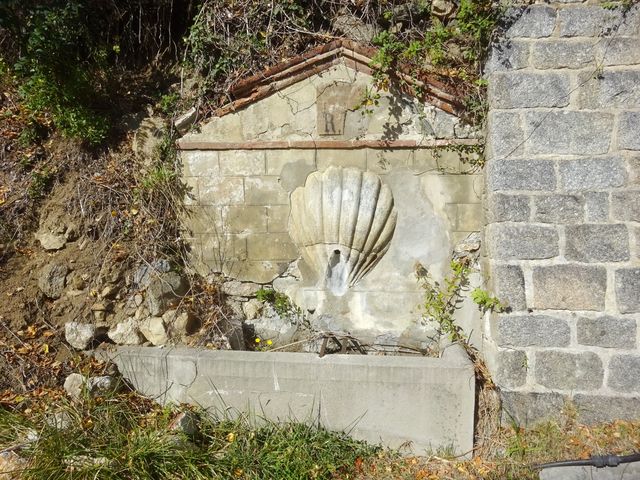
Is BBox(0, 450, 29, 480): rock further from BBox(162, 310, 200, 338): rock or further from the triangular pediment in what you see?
the triangular pediment

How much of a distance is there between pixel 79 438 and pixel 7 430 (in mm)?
426

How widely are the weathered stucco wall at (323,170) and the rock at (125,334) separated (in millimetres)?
674

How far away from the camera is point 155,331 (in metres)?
3.12

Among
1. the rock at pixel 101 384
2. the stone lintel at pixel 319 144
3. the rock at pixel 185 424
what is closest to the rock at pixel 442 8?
the stone lintel at pixel 319 144

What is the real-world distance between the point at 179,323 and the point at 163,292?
25 cm

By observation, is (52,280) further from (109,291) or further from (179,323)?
(179,323)

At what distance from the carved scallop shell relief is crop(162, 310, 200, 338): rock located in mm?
970

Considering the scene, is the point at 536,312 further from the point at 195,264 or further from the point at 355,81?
the point at 195,264

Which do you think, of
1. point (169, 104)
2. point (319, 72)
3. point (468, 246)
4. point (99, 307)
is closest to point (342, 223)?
point (468, 246)

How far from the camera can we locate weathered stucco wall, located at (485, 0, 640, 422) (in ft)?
8.68

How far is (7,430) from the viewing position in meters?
2.50

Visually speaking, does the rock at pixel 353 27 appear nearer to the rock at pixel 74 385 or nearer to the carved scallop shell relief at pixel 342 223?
the carved scallop shell relief at pixel 342 223

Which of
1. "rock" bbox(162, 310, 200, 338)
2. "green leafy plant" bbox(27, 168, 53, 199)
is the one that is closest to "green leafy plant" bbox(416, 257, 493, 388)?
"rock" bbox(162, 310, 200, 338)

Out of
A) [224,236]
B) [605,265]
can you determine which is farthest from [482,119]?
[224,236]
